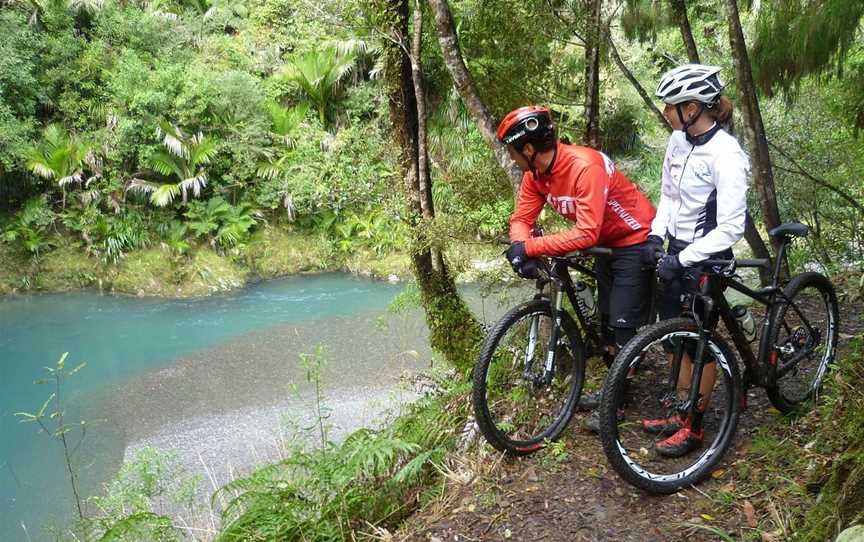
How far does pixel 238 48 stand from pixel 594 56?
731 inches

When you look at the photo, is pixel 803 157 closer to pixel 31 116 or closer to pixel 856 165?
pixel 856 165

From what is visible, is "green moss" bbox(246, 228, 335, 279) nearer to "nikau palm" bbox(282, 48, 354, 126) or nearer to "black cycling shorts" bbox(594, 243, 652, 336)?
"nikau palm" bbox(282, 48, 354, 126)

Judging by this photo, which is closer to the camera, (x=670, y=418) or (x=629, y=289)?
(x=670, y=418)

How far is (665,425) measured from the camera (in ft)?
11.3

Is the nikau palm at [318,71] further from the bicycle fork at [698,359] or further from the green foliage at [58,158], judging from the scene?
the bicycle fork at [698,359]

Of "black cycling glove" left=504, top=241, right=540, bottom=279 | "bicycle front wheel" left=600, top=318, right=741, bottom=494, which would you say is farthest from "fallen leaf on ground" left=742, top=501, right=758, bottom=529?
"black cycling glove" left=504, top=241, right=540, bottom=279

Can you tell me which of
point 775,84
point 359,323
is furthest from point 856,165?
point 359,323

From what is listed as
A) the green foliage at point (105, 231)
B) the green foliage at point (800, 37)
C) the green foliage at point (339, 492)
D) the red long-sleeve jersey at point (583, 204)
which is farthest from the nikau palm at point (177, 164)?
the red long-sleeve jersey at point (583, 204)

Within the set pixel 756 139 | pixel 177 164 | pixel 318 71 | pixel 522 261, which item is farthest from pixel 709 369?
pixel 318 71

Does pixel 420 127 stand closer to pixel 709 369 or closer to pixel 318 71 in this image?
pixel 709 369

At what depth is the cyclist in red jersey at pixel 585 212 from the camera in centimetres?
329

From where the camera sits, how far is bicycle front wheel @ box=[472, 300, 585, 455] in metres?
3.39

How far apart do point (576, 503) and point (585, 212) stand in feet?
4.59

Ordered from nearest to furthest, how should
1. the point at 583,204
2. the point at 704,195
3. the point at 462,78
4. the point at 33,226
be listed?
the point at 704,195 < the point at 583,204 < the point at 462,78 < the point at 33,226
